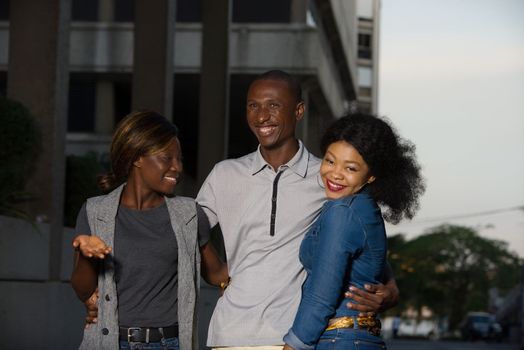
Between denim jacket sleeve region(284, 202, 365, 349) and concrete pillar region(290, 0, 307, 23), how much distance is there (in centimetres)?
2276

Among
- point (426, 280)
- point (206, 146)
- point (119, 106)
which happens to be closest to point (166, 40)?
point (206, 146)

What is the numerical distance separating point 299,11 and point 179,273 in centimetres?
2238

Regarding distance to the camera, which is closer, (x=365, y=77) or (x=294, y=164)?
(x=294, y=164)

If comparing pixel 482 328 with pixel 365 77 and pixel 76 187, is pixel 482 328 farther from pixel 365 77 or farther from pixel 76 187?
pixel 76 187

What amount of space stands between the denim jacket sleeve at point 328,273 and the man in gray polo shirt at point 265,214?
1.87 ft

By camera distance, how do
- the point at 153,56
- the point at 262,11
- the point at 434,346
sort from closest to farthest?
1. the point at 153,56
2. the point at 262,11
3. the point at 434,346

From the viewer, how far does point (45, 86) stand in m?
12.5

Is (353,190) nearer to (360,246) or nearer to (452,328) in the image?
(360,246)

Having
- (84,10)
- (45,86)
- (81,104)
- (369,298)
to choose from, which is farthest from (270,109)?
(84,10)

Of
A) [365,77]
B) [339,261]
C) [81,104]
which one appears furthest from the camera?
[365,77]

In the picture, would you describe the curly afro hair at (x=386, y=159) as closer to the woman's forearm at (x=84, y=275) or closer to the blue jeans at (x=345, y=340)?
the blue jeans at (x=345, y=340)

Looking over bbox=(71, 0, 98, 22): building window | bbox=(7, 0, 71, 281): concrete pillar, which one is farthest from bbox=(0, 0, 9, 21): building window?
bbox=(7, 0, 71, 281): concrete pillar

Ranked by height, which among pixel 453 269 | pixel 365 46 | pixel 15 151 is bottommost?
pixel 453 269

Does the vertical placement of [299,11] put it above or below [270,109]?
above
